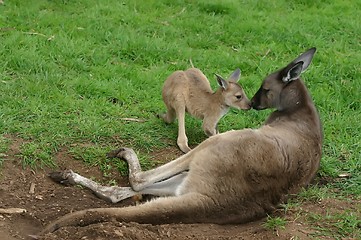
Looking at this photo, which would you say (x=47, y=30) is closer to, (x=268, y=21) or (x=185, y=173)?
(x=268, y=21)

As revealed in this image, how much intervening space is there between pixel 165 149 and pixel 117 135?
486 millimetres

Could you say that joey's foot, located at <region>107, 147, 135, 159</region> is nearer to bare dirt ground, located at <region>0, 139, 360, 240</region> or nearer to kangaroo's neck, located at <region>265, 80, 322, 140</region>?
bare dirt ground, located at <region>0, 139, 360, 240</region>

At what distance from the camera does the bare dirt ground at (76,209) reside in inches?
176

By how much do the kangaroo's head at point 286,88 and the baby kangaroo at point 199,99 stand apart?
395 mm

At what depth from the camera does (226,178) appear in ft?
16.2

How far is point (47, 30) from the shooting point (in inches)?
340

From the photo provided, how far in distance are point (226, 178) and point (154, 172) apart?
0.77 metres

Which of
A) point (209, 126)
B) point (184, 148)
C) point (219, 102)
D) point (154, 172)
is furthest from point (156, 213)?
point (219, 102)

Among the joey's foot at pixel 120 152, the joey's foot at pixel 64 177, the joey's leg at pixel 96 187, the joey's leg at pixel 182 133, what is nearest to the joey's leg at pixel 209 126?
the joey's leg at pixel 182 133

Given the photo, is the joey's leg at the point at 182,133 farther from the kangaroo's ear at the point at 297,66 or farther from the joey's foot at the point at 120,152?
the kangaroo's ear at the point at 297,66

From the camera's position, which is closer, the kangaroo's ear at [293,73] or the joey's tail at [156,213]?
the joey's tail at [156,213]

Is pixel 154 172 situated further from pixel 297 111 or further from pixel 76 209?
pixel 297 111

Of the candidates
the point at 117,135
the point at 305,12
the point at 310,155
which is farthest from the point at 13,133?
the point at 305,12

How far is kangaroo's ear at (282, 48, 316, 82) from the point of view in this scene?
20.3ft
